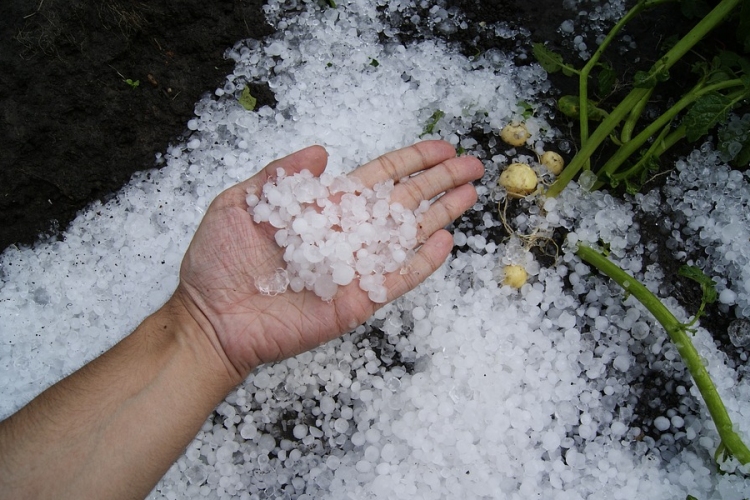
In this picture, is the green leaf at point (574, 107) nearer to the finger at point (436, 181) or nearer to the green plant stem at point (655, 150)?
the green plant stem at point (655, 150)

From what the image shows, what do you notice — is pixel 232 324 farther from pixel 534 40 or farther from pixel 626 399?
pixel 534 40

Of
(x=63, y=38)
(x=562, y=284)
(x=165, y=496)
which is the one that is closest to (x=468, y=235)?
(x=562, y=284)

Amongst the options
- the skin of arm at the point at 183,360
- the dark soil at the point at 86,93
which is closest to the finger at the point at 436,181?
the skin of arm at the point at 183,360

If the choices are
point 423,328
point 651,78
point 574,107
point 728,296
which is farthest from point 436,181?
point 728,296

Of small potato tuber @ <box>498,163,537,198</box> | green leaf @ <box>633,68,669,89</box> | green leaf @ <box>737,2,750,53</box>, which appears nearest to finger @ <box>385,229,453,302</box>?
small potato tuber @ <box>498,163,537,198</box>

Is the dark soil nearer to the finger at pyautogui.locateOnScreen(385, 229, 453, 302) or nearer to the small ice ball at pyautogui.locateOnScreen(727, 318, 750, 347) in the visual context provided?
the finger at pyautogui.locateOnScreen(385, 229, 453, 302)
